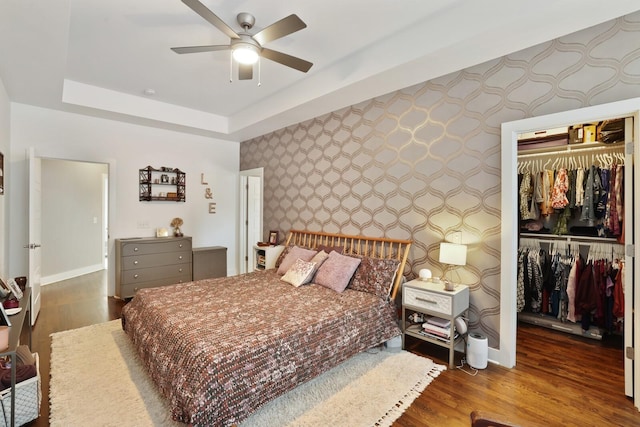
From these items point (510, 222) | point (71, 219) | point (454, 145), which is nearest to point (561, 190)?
point (510, 222)

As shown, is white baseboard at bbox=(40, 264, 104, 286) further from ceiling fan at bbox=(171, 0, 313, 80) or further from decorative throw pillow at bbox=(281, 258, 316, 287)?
ceiling fan at bbox=(171, 0, 313, 80)

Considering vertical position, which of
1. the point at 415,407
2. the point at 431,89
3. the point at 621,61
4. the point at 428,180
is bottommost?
the point at 415,407

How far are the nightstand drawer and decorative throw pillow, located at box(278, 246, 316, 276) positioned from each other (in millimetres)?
1345

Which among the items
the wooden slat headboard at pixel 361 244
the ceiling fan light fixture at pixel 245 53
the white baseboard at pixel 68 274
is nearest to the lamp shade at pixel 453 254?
the wooden slat headboard at pixel 361 244

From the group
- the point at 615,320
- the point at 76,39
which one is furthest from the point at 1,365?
the point at 615,320

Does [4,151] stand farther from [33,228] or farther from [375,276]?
[375,276]

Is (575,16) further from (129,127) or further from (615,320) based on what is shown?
(129,127)

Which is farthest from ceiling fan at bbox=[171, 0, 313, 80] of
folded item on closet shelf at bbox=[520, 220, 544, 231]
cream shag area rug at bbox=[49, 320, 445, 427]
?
folded item on closet shelf at bbox=[520, 220, 544, 231]

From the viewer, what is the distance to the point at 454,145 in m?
3.04

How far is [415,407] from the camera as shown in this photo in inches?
85.5

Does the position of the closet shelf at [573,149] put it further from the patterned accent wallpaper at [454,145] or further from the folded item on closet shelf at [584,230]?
the patterned accent wallpaper at [454,145]

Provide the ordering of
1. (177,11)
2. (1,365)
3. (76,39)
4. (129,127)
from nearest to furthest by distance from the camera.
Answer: (1,365)
(177,11)
(76,39)
(129,127)

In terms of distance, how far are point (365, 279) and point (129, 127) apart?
448cm

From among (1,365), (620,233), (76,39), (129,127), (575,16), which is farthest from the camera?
(129,127)
